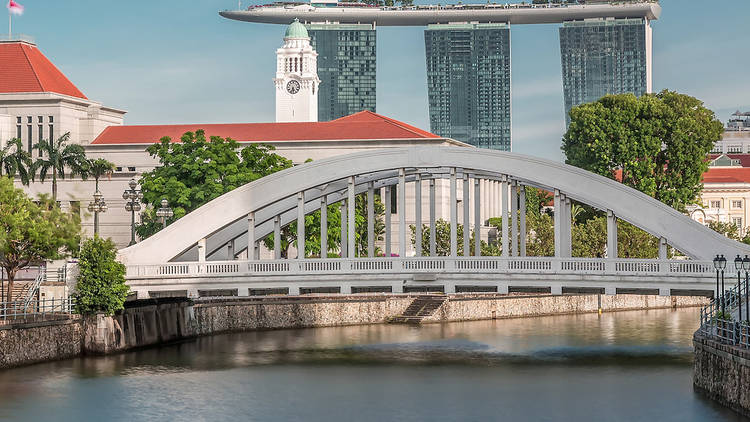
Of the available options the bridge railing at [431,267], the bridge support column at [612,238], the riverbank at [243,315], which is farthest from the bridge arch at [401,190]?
the riverbank at [243,315]

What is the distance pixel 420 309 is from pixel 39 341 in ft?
101

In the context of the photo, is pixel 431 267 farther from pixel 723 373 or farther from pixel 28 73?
pixel 28 73

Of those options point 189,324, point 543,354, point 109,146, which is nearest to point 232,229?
point 189,324

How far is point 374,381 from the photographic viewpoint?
51.2 meters

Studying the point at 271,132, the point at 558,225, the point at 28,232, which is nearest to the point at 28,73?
the point at 271,132

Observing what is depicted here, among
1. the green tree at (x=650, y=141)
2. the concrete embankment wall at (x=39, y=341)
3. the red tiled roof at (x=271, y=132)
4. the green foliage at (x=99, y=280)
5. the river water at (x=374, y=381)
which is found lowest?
the river water at (x=374, y=381)

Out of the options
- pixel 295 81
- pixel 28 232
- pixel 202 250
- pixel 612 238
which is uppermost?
pixel 295 81

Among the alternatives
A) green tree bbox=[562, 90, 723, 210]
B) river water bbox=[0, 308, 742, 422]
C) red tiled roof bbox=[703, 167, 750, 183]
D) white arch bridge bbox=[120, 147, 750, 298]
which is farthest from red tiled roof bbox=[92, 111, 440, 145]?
white arch bridge bbox=[120, 147, 750, 298]

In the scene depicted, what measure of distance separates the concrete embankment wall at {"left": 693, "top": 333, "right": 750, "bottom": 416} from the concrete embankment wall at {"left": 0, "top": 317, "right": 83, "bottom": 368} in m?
25.2

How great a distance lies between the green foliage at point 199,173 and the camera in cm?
7450

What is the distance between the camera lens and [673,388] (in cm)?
4803

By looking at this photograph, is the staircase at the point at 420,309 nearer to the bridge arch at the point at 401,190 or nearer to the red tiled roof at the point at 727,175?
the bridge arch at the point at 401,190

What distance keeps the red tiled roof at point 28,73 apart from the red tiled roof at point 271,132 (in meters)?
5.55

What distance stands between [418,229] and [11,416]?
2351 centimetres
